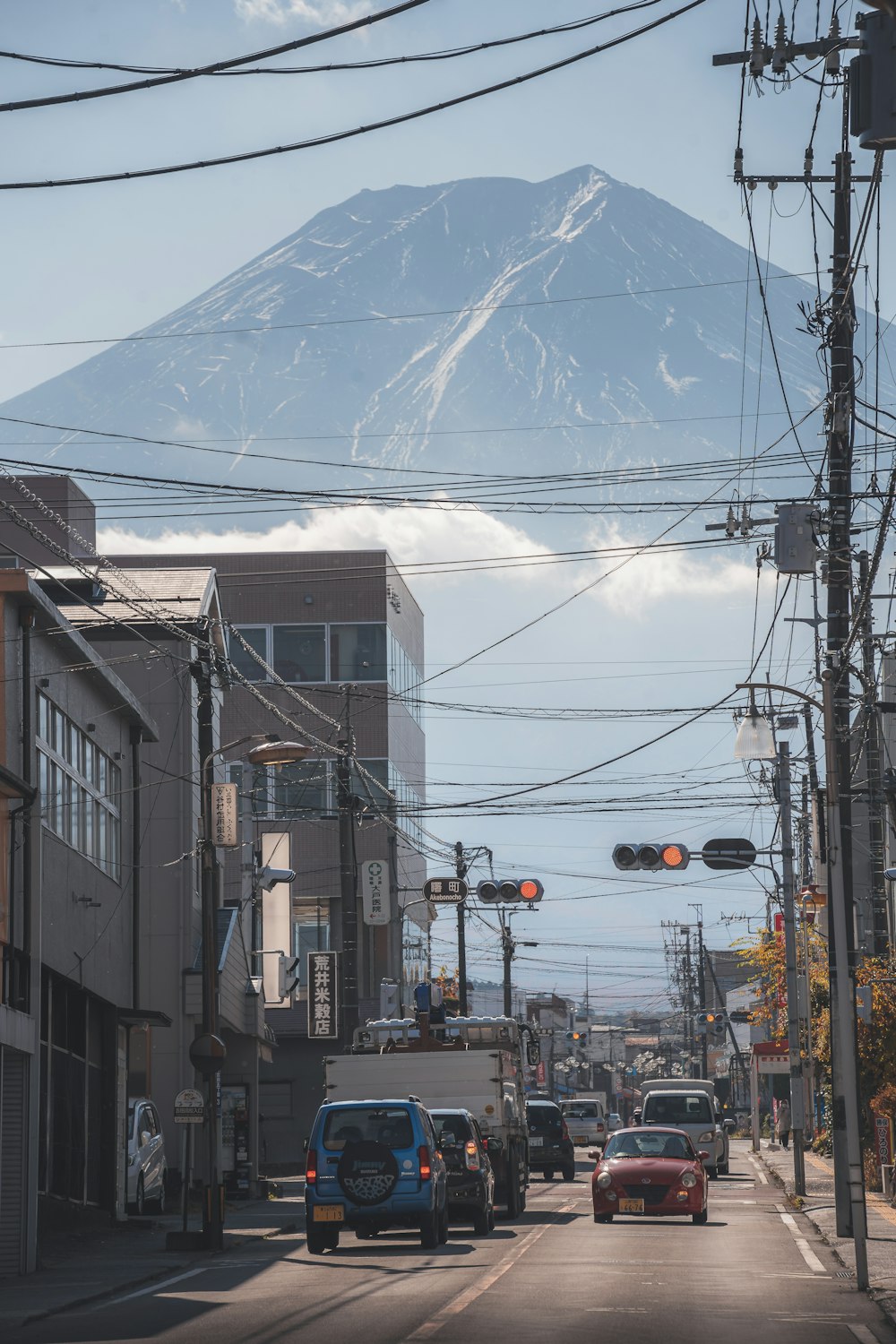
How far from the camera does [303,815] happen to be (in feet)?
222

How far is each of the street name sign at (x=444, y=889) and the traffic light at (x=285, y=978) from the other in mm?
4659

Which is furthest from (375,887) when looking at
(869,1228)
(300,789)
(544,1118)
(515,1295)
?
(515,1295)

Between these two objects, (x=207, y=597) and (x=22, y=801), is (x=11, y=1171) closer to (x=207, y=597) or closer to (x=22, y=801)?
(x=22, y=801)

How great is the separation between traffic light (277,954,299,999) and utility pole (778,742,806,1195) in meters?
16.4

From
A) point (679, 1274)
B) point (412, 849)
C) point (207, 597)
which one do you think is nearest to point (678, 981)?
point (412, 849)

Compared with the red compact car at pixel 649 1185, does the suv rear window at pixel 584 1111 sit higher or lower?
lower

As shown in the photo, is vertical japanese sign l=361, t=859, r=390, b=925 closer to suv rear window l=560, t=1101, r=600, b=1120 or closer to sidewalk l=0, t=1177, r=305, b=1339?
suv rear window l=560, t=1101, r=600, b=1120

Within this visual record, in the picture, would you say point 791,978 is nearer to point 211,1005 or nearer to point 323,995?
point 211,1005

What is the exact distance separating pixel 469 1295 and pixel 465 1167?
29.5 feet

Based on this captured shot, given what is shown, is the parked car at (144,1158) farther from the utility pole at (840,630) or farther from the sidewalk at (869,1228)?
the utility pole at (840,630)

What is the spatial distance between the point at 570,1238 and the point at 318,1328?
38.0 ft

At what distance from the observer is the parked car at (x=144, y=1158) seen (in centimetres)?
3569

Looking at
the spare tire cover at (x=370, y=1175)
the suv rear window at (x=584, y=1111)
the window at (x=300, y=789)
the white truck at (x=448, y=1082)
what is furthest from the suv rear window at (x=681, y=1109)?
the spare tire cover at (x=370, y=1175)

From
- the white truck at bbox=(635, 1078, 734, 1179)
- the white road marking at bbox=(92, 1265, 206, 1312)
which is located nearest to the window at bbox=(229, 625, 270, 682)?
the white truck at bbox=(635, 1078, 734, 1179)
